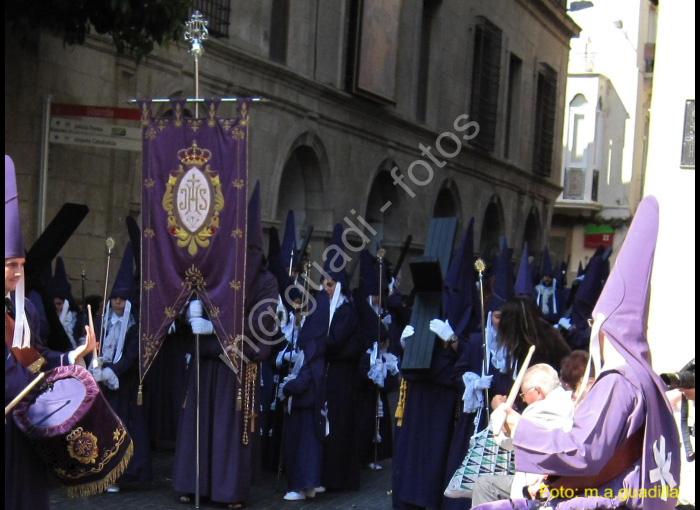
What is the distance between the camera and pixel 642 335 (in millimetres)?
4684

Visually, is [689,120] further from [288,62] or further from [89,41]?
[288,62]

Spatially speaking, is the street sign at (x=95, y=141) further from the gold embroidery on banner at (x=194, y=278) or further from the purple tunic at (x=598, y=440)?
the purple tunic at (x=598, y=440)

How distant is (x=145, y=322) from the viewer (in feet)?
29.4

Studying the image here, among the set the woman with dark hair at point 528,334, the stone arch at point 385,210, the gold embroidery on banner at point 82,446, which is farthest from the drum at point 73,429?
the stone arch at point 385,210

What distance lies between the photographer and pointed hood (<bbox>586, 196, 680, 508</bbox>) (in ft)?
14.9

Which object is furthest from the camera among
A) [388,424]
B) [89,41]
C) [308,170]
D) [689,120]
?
[308,170]

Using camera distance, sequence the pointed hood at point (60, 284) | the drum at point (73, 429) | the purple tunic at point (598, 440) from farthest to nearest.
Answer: the pointed hood at point (60, 284), the drum at point (73, 429), the purple tunic at point (598, 440)

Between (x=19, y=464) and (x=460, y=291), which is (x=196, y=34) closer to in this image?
(x=460, y=291)

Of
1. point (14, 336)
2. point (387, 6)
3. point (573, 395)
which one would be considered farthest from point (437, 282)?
point (387, 6)

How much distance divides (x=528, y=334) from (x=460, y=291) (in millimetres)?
1367

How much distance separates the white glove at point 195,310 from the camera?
9.01 metres

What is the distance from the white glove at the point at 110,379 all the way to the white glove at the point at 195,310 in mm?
857

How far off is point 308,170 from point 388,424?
8.40 meters

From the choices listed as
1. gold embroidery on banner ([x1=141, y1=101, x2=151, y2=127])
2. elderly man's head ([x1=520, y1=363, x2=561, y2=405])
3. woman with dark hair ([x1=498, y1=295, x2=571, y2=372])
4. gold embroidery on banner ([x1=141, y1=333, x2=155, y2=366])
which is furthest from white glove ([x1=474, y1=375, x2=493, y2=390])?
gold embroidery on banner ([x1=141, y1=101, x2=151, y2=127])
